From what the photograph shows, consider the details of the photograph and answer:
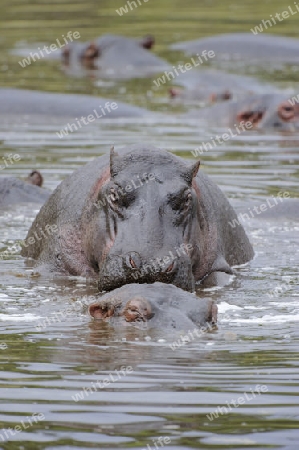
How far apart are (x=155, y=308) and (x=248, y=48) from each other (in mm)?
18118

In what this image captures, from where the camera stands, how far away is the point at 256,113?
56.4ft

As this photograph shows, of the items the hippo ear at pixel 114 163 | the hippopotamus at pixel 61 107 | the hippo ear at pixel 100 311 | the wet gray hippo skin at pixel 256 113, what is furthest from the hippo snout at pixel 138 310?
the hippopotamus at pixel 61 107

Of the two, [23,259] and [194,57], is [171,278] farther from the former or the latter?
[194,57]

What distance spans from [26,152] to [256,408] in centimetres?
910

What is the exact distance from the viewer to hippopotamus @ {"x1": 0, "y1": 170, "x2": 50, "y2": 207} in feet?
36.9

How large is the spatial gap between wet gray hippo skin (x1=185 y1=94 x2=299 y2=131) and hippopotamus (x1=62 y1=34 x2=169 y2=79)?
4.99m

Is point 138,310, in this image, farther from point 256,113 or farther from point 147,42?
point 147,42

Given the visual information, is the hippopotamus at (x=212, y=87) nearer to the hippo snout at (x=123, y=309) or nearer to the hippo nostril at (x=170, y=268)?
the hippo nostril at (x=170, y=268)

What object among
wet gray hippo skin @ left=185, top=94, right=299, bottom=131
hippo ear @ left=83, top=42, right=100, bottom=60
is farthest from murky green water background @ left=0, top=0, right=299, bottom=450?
hippo ear @ left=83, top=42, right=100, bottom=60

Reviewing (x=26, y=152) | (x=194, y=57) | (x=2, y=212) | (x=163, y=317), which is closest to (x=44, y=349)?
(x=163, y=317)

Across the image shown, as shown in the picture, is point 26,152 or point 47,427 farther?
point 26,152

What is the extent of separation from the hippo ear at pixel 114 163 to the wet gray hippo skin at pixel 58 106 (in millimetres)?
8961

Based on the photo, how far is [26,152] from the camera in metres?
14.3

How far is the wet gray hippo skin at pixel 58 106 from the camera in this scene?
1723 centimetres
